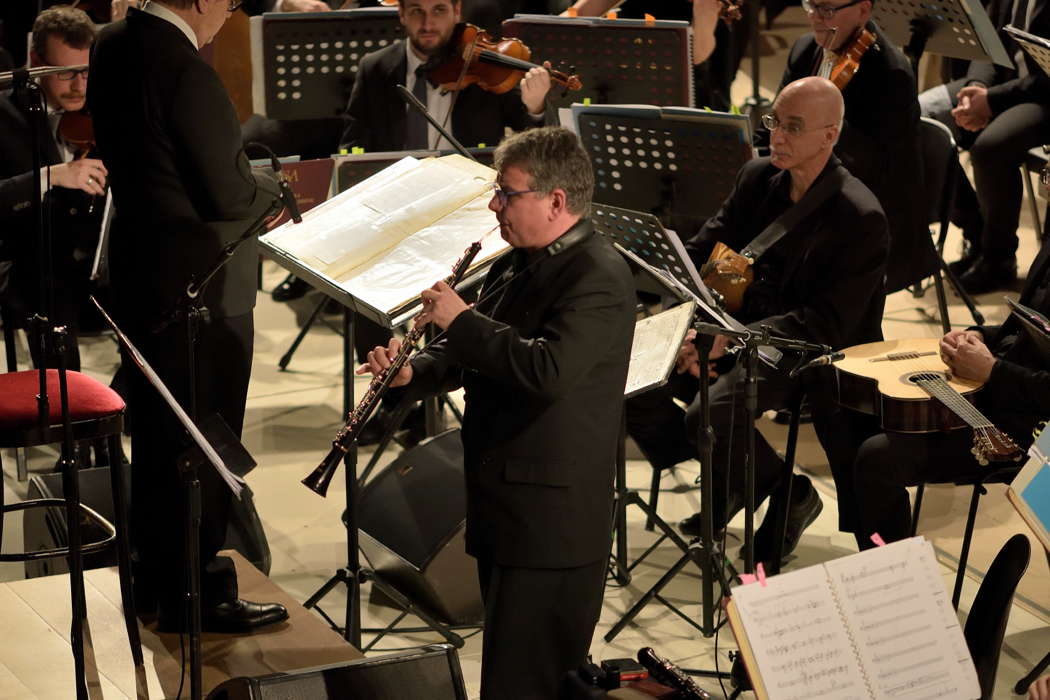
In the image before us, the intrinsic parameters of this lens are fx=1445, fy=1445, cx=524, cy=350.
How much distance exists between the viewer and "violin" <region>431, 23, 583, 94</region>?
5.73 meters

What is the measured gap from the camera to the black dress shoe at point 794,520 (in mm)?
4961

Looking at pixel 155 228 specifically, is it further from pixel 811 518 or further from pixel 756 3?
pixel 756 3

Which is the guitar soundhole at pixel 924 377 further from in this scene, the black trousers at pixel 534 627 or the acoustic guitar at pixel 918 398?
the black trousers at pixel 534 627

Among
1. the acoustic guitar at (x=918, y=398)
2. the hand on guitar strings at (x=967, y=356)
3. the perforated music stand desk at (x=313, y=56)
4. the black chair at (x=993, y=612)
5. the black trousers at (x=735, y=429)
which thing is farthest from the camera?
the perforated music stand desk at (x=313, y=56)

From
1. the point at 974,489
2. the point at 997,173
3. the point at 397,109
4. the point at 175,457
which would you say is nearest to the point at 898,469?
the point at 974,489

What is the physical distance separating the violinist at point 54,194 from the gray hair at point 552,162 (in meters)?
2.48

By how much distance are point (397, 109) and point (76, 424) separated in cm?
269

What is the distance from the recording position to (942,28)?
6.13 metres

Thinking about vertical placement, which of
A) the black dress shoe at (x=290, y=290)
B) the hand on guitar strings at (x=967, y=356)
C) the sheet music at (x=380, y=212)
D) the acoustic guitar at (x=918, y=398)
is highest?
the sheet music at (x=380, y=212)

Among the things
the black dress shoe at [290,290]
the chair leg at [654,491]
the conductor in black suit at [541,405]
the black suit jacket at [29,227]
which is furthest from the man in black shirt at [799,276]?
the black dress shoe at [290,290]

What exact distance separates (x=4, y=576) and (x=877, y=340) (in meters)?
3.12

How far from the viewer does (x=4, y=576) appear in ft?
16.0

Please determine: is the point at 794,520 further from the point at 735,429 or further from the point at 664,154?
the point at 664,154

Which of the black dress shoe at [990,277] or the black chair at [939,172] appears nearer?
the black chair at [939,172]
